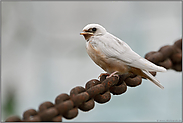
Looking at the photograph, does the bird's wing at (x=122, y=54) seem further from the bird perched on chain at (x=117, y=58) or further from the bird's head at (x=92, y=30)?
the bird's head at (x=92, y=30)

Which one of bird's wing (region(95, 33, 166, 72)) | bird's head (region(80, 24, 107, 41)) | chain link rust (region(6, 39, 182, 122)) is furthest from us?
bird's head (region(80, 24, 107, 41))

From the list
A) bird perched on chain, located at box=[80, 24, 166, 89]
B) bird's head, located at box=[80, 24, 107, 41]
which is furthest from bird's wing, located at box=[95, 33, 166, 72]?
bird's head, located at box=[80, 24, 107, 41]

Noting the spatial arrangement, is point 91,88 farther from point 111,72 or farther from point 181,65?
point 181,65

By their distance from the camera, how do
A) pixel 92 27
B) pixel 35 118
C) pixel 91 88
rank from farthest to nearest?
1. pixel 92 27
2. pixel 91 88
3. pixel 35 118

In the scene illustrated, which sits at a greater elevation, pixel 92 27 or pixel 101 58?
pixel 92 27

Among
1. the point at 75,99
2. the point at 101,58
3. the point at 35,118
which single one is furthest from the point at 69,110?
the point at 101,58

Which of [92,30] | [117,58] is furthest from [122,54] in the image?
[92,30]

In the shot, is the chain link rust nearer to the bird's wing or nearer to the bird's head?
the bird's wing

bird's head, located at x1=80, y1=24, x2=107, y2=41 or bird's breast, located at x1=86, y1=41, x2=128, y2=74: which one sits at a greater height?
bird's head, located at x1=80, y1=24, x2=107, y2=41

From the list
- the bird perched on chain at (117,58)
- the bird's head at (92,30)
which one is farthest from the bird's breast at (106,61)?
the bird's head at (92,30)
